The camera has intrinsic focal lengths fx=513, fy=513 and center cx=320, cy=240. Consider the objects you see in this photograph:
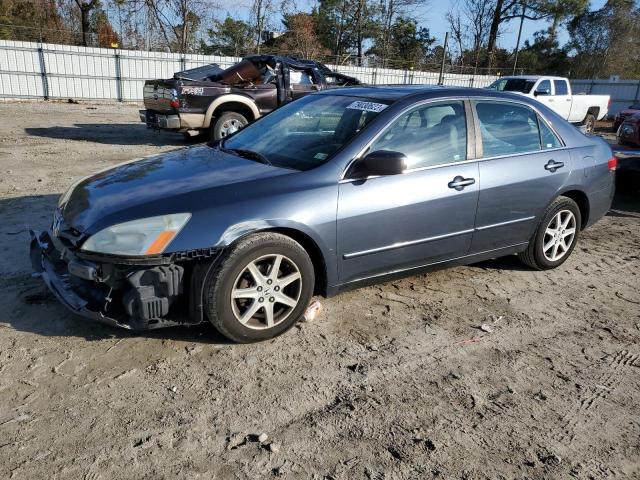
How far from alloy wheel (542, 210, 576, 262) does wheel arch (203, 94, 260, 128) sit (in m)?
7.26

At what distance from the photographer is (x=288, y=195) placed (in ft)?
10.4

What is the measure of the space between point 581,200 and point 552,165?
65 cm

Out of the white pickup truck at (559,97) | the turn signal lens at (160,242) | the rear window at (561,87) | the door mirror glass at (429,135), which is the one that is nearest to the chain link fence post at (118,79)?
the white pickup truck at (559,97)

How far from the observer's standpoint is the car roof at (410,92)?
12.7ft

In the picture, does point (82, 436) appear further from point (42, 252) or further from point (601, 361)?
point (601, 361)

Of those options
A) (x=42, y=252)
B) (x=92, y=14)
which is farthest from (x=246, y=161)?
(x=92, y=14)

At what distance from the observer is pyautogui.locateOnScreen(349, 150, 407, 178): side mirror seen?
10.9 ft

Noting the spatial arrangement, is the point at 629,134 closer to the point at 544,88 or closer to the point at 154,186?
the point at 154,186

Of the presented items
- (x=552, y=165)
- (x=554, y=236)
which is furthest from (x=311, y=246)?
(x=554, y=236)

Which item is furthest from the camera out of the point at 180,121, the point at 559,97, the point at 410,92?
the point at 559,97

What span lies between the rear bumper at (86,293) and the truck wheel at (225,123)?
7.17 metres

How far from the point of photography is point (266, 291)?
3.16 metres

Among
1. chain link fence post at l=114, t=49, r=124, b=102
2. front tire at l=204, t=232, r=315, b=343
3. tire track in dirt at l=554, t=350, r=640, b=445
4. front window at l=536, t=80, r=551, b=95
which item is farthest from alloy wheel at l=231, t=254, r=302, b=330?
chain link fence post at l=114, t=49, r=124, b=102

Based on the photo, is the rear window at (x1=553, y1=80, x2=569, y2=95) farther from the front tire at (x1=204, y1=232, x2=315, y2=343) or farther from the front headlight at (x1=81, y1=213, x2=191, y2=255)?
the front headlight at (x1=81, y1=213, x2=191, y2=255)
